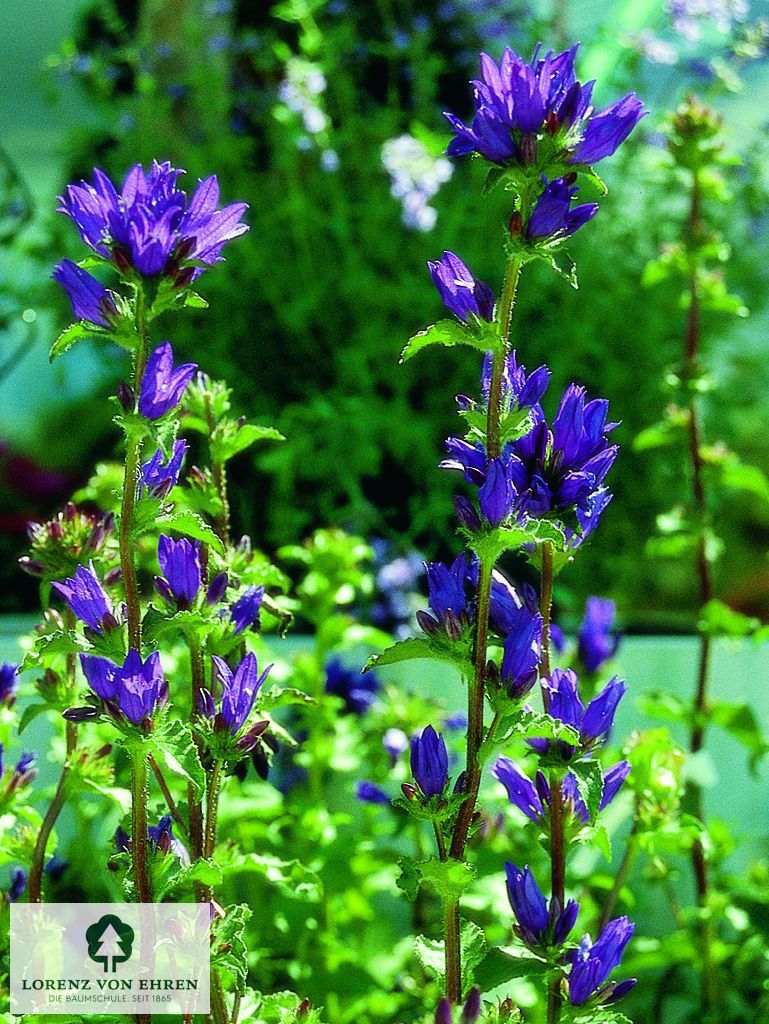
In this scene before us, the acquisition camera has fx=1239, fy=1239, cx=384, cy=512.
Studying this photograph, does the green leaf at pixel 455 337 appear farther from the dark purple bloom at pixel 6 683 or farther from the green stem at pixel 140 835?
the dark purple bloom at pixel 6 683

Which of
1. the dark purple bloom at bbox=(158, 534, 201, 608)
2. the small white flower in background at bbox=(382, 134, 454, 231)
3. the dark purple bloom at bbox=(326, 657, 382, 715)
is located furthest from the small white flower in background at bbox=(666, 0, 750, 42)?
the dark purple bloom at bbox=(158, 534, 201, 608)

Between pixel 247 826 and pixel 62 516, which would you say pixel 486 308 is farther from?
pixel 247 826

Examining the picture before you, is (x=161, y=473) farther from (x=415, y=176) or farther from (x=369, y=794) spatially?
(x=415, y=176)

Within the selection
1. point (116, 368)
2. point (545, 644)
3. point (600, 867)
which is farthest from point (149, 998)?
point (116, 368)

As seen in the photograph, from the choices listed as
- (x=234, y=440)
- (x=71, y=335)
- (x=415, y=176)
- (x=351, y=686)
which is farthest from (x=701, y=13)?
(x=71, y=335)

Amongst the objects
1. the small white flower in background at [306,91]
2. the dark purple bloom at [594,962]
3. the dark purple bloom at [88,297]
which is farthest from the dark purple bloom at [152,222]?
the small white flower in background at [306,91]
